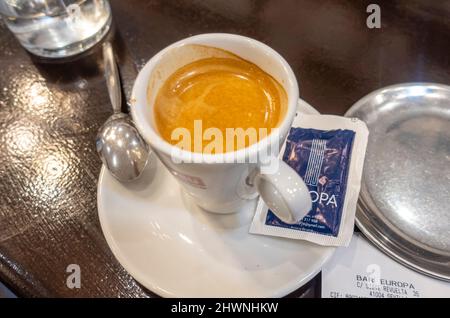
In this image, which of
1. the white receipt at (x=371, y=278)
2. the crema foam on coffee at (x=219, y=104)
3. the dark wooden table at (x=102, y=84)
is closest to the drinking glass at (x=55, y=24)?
the dark wooden table at (x=102, y=84)

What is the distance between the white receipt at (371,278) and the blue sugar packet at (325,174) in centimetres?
4

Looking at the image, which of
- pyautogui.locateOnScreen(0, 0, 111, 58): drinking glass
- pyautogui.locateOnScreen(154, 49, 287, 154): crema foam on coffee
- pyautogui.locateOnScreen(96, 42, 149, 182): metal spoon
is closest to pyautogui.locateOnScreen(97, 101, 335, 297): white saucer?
pyautogui.locateOnScreen(96, 42, 149, 182): metal spoon

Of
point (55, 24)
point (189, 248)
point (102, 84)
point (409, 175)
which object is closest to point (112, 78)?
point (102, 84)

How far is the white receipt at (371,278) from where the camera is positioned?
598 millimetres

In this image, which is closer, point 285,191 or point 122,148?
point 285,191

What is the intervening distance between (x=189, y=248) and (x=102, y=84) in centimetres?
42

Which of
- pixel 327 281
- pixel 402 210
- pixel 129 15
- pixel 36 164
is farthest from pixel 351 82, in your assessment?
pixel 36 164

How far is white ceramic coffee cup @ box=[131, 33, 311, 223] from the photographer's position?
0.51m

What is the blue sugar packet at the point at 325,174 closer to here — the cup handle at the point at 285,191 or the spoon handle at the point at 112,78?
the cup handle at the point at 285,191

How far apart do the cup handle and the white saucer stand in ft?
0.28

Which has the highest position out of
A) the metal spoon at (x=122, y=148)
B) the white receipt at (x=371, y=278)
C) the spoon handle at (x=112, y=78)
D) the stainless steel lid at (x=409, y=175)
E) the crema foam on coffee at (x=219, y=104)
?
the crema foam on coffee at (x=219, y=104)

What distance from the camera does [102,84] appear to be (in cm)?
84

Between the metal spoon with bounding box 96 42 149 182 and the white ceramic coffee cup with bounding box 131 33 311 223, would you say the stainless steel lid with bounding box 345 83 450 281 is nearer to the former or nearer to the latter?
the white ceramic coffee cup with bounding box 131 33 311 223

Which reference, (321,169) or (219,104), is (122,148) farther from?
(321,169)
